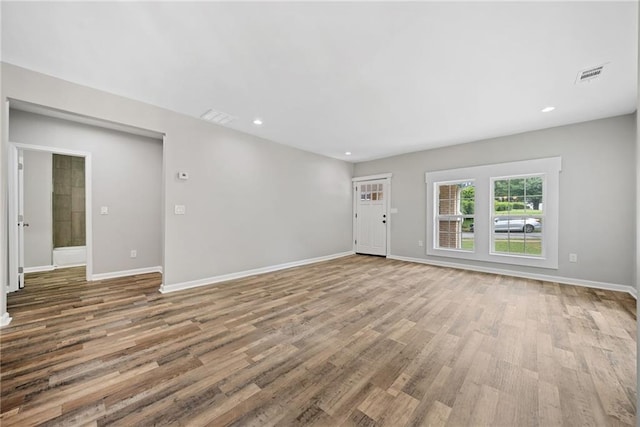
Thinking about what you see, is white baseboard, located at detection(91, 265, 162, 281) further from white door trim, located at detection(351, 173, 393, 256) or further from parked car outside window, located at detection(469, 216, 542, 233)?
parked car outside window, located at detection(469, 216, 542, 233)

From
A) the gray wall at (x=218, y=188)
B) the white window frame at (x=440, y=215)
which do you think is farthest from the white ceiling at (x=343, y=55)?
the white window frame at (x=440, y=215)

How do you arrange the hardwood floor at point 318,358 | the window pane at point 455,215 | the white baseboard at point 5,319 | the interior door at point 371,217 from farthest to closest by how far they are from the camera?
the interior door at point 371,217, the window pane at point 455,215, the white baseboard at point 5,319, the hardwood floor at point 318,358

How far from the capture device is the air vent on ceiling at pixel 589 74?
7.87 feet

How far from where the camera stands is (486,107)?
3.27 m

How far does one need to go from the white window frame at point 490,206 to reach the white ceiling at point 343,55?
0.97m

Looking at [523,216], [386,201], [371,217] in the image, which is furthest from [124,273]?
[523,216]

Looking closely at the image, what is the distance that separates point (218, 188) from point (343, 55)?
9.30ft

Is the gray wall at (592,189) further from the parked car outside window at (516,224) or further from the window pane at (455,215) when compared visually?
the window pane at (455,215)

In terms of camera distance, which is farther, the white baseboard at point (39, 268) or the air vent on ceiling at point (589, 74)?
the white baseboard at point (39, 268)

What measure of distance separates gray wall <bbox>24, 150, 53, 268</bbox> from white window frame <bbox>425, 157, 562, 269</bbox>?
7.72 m

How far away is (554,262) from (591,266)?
414 mm

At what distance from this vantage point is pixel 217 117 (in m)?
3.66

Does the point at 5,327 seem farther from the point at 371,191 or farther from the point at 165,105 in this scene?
the point at 371,191

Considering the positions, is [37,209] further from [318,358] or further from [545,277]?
[545,277]
